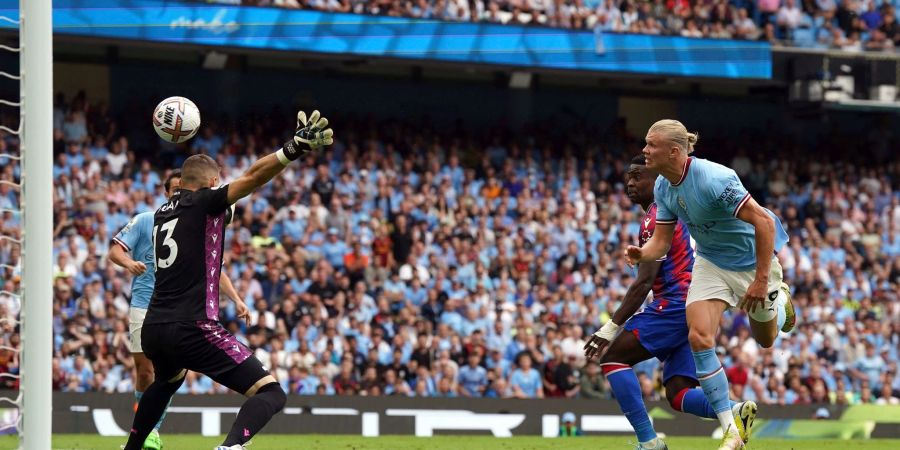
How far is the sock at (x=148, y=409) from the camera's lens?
916 cm

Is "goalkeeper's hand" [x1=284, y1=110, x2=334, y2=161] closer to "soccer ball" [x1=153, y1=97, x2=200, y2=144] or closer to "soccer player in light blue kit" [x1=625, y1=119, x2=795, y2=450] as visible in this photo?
"soccer ball" [x1=153, y1=97, x2=200, y2=144]

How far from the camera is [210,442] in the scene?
14.6 m

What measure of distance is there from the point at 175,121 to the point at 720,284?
422 cm

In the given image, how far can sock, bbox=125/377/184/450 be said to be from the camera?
30.1 feet

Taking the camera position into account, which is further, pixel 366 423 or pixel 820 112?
pixel 820 112

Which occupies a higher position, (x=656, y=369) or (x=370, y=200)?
(x=370, y=200)

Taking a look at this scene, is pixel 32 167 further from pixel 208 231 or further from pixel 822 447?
pixel 822 447

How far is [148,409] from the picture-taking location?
9164mm

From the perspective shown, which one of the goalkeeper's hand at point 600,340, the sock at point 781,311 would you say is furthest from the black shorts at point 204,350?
the sock at point 781,311

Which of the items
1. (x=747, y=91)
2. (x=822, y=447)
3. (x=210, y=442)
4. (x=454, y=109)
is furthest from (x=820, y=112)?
(x=210, y=442)

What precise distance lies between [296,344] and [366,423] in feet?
8.70

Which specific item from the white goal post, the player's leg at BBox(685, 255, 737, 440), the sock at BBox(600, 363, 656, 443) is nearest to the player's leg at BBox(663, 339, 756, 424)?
the sock at BBox(600, 363, 656, 443)

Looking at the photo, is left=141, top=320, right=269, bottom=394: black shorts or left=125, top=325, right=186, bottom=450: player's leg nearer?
left=141, top=320, right=269, bottom=394: black shorts

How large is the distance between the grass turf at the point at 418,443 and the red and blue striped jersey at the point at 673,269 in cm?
391
